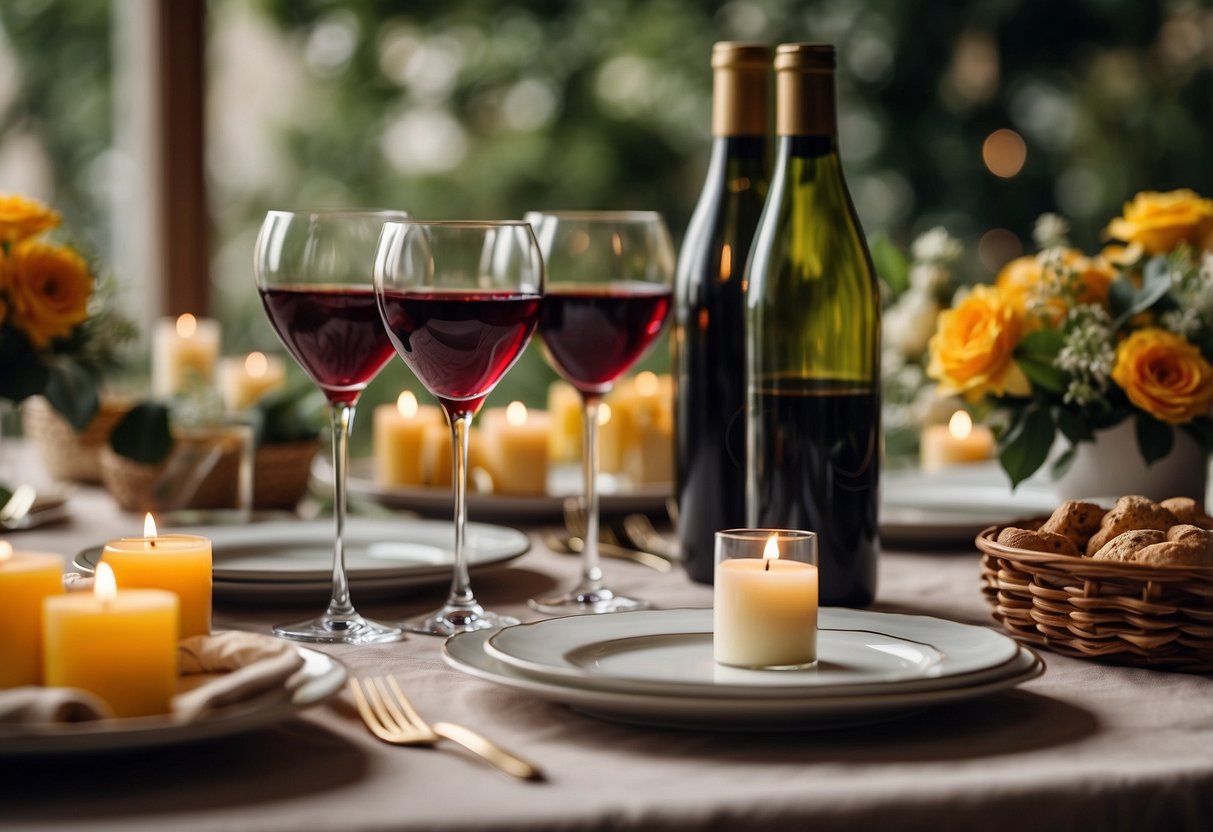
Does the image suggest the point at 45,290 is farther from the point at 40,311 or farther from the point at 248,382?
the point at 248,382

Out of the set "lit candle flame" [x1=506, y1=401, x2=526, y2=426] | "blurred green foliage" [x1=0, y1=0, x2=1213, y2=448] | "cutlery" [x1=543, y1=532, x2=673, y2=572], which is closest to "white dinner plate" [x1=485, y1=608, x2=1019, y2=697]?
"cutlery" [x1=543, y1=532, x2=673, y2=572]

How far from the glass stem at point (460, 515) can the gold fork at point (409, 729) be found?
0.20 meters

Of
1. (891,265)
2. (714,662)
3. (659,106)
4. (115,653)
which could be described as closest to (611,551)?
(714,662)

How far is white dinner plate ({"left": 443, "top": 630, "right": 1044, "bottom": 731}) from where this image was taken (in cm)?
76

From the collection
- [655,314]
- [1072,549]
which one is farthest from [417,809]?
[655,314]

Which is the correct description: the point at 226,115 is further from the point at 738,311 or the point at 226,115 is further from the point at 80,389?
the point at 738,311

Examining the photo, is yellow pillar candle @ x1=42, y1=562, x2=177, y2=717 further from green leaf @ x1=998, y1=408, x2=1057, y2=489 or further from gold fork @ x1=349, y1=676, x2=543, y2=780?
green leaf @ x1=998, y1=408, x2=1057, y2=489

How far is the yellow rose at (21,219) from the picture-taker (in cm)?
155

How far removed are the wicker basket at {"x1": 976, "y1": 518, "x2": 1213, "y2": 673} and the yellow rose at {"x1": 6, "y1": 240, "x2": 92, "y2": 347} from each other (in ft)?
3.39

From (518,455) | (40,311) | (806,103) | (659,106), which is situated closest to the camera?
(806,103)

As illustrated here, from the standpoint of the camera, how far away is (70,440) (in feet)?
6.18

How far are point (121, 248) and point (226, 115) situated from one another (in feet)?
5.00

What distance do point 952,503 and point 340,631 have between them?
80 cm

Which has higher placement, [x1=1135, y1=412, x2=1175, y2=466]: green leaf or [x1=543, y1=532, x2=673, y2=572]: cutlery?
[x1=1135, y1=412, x2=1175, y2=466]: green leaf
